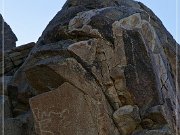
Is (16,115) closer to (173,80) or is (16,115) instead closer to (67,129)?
(67,129)

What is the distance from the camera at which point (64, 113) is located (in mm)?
11875

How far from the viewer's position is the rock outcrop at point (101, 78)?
39.0 feet

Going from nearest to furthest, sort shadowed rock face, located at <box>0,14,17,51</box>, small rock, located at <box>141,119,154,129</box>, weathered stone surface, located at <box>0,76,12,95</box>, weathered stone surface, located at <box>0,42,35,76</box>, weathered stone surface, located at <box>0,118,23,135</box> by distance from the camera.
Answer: small rock, located at <box>141,119,154,129</box> < weathered stone surface, located at <box>0,118,23,135</box> < weathered stone surface, located at <box>0,76,12,95</box> < weathered stone surface, located at <box>0,42,35,76</box> < shadowed rock face, located at <box>0,14,17,51</box>

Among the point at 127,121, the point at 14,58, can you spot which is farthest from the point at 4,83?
the point at 127,121

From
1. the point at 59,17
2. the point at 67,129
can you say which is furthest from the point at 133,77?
the point at 59,17

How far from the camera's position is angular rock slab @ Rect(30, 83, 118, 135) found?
11680mm

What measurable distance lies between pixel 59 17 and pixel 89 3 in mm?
1134

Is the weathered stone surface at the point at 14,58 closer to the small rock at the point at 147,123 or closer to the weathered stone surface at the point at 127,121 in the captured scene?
the weathered stone surface at the point at 127,121

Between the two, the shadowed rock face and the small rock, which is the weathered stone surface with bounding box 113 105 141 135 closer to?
the small rock

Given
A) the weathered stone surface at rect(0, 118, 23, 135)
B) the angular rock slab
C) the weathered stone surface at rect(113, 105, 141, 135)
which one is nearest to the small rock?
the weathered stone surface at rect(113, 105, 141, 135)

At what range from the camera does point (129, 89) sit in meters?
12.5

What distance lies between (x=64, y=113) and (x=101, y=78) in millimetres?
1390

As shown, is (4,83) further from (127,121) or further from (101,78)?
(127,121)

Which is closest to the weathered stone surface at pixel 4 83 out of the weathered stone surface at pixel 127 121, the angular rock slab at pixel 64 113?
the angular rock slab at pixel 64 113
